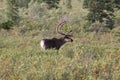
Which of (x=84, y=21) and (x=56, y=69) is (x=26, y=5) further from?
(x=56, y=69)

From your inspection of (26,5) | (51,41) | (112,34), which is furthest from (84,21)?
(26,5)

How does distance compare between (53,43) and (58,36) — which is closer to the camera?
(53,43)

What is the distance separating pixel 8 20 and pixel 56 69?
56.0 feet

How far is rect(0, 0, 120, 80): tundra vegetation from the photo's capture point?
25.4 ft

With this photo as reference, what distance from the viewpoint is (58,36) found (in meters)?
21.3

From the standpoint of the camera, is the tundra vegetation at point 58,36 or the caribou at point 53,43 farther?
the caribou at point 53,43

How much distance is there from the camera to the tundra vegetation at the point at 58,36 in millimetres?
7730

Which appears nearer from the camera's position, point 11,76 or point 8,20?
point 11,76

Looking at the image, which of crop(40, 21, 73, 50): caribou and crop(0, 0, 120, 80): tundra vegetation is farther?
crop(40, 21, 73, 50): caribou

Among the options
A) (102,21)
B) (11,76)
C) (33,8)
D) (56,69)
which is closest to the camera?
(11,76)

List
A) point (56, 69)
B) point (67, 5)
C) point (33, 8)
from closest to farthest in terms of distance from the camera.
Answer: point (56, 69), point (33, 8), point (67, 5)

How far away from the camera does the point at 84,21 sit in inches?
994

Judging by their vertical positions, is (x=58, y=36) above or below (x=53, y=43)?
below

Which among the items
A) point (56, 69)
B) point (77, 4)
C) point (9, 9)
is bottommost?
point (77, 4)
